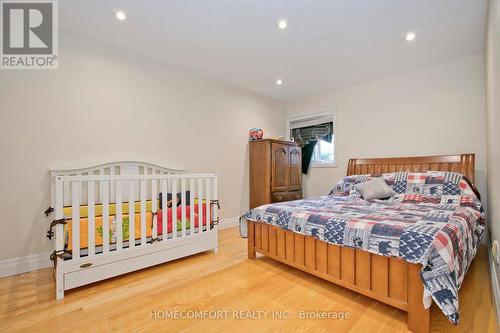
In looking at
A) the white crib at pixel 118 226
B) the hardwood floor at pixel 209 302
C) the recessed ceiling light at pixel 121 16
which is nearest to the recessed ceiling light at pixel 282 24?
the recessed ceiling light at pixel 121 16

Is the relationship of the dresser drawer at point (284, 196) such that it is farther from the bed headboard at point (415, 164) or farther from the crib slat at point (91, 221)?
the crib slat at point (91, 221)

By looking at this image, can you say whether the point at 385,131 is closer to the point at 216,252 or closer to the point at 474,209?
the point at 474,209

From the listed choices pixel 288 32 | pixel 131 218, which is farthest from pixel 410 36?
pixel 131 218

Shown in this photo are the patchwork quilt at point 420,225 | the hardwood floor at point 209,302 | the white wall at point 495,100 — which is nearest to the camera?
the patchwork quilt at point 420,225

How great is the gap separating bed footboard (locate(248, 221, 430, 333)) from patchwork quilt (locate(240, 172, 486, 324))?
0.09 metres

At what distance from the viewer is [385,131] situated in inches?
138

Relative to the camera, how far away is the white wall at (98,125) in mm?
2158

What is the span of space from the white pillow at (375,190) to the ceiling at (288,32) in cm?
159

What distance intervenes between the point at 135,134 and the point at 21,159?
3.52 ft

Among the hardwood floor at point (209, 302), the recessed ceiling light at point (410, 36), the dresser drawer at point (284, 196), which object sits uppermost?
the recessed ceiling light at point (410, 36)

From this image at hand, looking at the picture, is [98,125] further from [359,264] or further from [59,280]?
[359,264]

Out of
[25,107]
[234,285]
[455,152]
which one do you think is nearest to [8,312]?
[234,285]

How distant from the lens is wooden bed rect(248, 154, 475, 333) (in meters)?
1.33

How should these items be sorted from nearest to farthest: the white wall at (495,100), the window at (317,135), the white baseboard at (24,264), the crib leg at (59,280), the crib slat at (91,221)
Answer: the white wall at (495,100)
the crib leg at (59,280)
the crib slat at (91,221)
the white baseboard at (24,264)
the window at (317,135)
